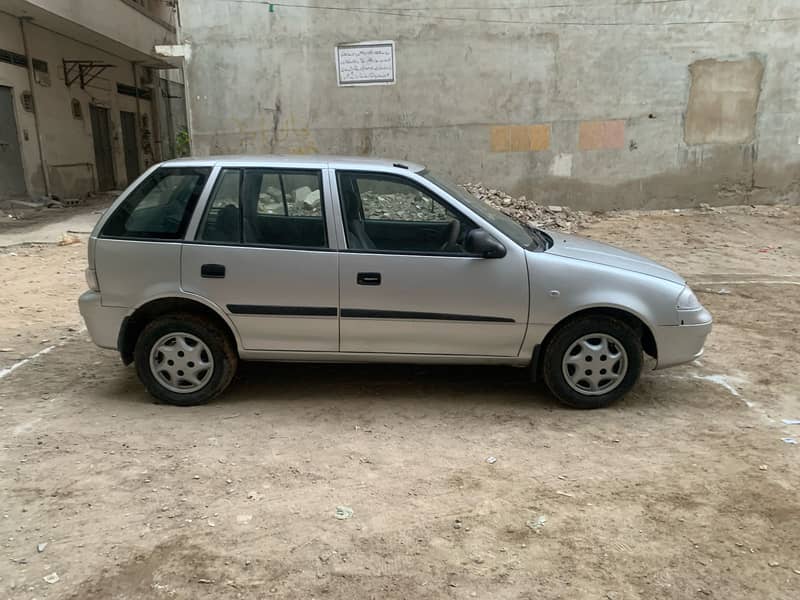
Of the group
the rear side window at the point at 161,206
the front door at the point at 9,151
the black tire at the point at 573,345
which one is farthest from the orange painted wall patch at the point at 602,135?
the front door at the point at 9,151

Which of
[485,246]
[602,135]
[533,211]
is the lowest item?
[533,211]

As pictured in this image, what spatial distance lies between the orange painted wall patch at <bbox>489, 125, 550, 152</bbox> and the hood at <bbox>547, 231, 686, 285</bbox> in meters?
8.59

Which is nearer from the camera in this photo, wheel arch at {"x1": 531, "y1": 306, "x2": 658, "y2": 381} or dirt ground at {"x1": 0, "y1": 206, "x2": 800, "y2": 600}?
dirt ground at {"x1": 0, "y1": 206, "x2": 800, "y2": 600}

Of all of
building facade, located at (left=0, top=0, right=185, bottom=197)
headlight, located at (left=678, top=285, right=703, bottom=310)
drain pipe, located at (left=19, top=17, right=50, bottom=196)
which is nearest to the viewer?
headlight, located at (left=678, top=285, right=703, bottom=310)

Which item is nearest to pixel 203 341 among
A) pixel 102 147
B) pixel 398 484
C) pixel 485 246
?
pixel 398 484

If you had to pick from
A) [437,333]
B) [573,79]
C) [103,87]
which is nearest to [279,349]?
[437,333]

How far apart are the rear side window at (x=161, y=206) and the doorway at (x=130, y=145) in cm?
1906

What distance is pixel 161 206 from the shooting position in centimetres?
425

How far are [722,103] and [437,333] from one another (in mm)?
11500

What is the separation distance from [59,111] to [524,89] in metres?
12.5

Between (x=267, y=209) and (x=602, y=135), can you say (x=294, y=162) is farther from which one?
(x=602, y=135)

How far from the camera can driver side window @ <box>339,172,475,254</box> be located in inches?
165

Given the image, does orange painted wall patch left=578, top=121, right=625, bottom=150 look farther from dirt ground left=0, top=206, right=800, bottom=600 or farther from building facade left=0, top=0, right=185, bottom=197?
building facade left=0, top=0, right=185, bottom=197

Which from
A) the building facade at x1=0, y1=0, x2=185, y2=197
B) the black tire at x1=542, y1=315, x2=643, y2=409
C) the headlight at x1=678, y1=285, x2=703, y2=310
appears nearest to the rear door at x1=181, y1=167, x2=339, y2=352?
the black tire at x1=542, y1=315, x2=643, y2=409
